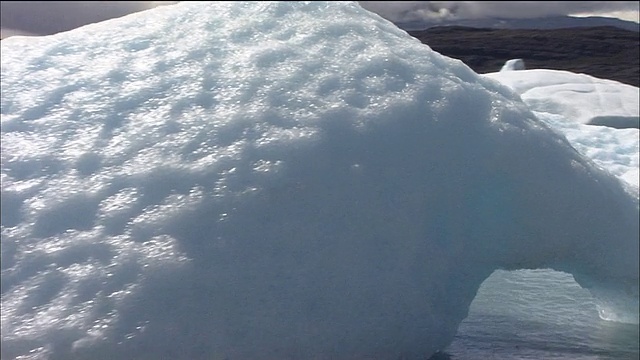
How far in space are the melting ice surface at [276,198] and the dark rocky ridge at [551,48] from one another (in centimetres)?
3574

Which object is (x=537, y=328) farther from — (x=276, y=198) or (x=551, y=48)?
(x=551, y=48)

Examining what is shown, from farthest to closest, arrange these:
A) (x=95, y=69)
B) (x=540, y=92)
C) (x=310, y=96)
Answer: (x=540, y=92) → (x=95, y=69) → (x=310, y=96)

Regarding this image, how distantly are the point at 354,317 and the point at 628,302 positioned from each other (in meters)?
1.70

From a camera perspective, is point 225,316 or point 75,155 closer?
point 225,316

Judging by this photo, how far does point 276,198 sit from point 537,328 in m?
1.71

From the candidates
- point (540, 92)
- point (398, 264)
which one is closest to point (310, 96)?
point (398, 264)

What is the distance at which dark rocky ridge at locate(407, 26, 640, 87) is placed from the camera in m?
42.0

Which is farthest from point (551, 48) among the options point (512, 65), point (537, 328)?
point (537, 328)

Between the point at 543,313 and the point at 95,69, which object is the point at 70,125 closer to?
the point at 95,69

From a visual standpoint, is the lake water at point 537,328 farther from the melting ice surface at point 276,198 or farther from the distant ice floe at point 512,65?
the distant ice floe at point 512,65

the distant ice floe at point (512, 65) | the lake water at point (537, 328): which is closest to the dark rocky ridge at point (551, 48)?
the distant ice floe at point (512, 65)

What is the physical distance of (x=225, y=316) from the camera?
3326 millimetres

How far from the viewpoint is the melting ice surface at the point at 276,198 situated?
131 inches

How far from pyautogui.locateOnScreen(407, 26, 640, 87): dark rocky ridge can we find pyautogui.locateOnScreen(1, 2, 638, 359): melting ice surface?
117 ft
